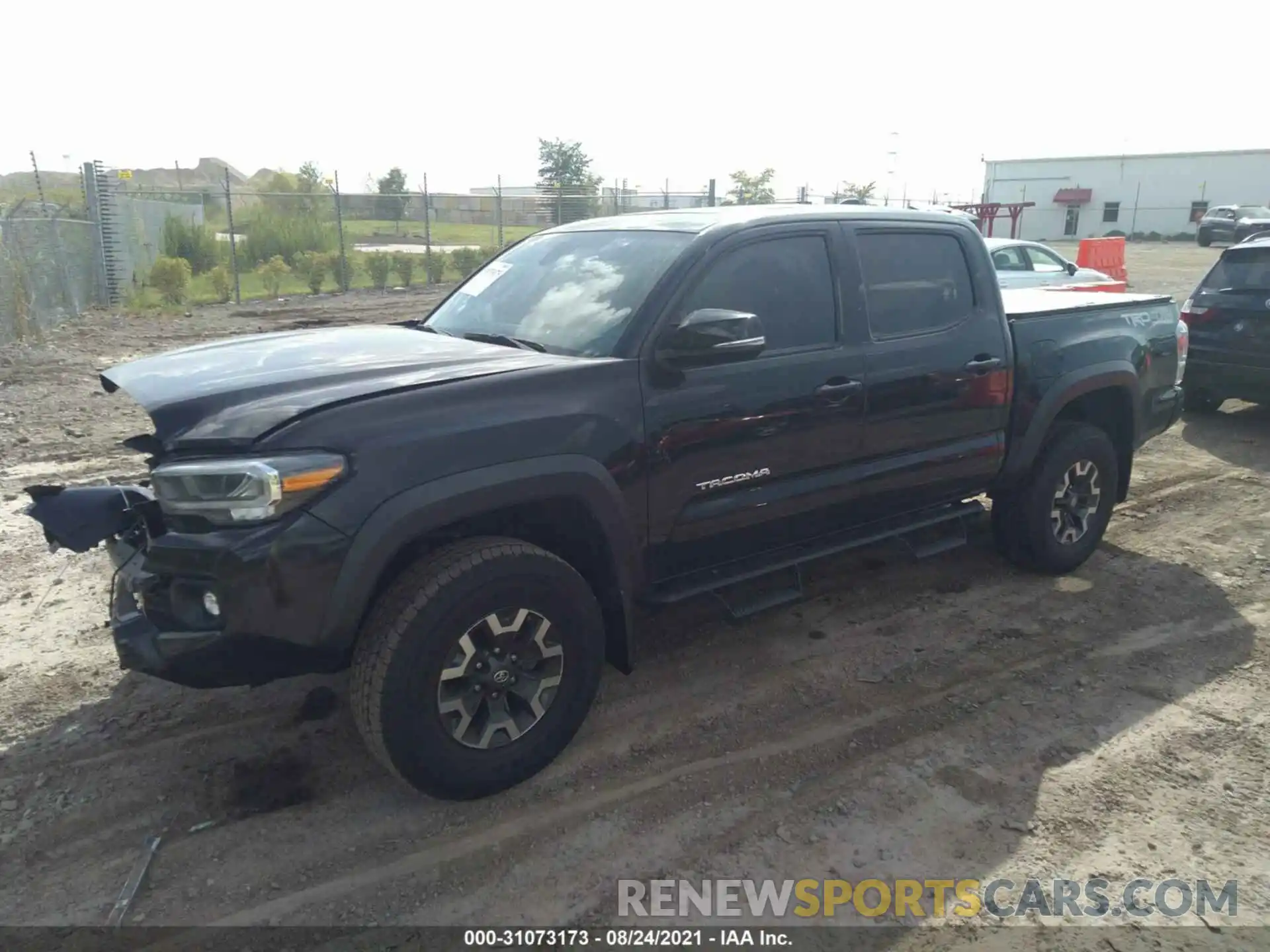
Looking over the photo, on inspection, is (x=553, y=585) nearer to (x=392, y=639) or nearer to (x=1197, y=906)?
(x=392, y=639)

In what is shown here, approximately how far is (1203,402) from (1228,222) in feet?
106

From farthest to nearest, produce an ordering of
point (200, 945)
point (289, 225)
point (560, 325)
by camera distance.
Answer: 1. point (289, 225)
2. point (560, 325)
3. point (200, 945)

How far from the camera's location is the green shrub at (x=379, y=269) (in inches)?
830

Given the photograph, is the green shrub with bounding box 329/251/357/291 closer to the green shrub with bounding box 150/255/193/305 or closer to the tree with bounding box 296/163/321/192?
the green shrub with bounding box 150/255/193/305

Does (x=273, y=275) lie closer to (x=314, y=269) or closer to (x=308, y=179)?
(x=314, y=269)

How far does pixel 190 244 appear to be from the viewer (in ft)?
70.5

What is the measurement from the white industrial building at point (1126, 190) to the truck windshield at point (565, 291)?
47.7 m

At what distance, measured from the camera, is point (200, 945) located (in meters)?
2.54

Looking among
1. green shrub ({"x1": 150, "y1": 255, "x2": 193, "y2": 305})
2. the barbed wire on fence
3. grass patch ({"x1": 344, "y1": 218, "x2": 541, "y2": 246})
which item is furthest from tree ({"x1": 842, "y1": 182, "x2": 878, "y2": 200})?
green shrub ({"x1": 150, "y1": 255, "x2": 193, "y2": 305})

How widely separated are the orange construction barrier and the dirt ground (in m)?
17.2

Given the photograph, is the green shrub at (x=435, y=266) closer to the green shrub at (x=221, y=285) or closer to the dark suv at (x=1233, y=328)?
the green shrub at (x=221, y=285)

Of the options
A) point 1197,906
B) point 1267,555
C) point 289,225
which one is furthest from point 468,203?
point 1197,906

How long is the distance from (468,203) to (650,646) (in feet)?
93.7

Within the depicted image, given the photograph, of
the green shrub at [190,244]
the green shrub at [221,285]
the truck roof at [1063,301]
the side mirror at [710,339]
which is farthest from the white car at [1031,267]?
the green shrub at [190,244]
